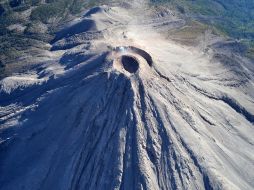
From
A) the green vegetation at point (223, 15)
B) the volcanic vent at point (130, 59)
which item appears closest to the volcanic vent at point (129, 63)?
Answer: the volcanic vent at point (130, 59)

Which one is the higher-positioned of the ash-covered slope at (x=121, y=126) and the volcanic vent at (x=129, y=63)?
the volcanic vent at (x=129, y=63)

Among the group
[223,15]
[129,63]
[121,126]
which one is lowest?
[121,126]

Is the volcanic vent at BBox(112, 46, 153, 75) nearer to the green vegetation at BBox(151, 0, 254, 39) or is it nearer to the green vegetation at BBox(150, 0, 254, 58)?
the green vegetation at BBox(150, 0, 254, 58)

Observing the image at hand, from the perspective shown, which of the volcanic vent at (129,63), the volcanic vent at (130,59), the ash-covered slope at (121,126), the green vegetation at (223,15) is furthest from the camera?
the green vegetation at (223,15)

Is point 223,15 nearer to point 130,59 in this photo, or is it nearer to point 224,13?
point 224,13

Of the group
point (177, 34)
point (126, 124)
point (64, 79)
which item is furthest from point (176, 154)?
point (177, 34)

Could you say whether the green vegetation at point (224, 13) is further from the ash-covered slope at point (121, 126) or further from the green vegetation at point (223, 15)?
the ash-covered slope at point (121, 126)

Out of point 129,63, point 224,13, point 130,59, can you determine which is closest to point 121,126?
point 129,63

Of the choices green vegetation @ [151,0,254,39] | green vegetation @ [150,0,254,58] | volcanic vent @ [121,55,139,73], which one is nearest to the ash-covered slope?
volcanic vent @ [121,55,139,73]
